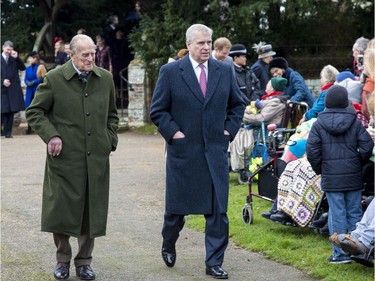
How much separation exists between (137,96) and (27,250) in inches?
507

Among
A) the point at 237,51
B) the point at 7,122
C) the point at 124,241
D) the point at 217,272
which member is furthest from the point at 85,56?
the point at 7,122

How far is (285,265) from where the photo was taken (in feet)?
29.8

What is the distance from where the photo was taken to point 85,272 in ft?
28.2

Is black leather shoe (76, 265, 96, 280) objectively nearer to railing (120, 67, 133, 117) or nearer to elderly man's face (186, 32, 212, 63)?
elderly man's face (186, 32, 212, 63)

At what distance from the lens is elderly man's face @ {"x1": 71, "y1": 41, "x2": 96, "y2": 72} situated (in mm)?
8516

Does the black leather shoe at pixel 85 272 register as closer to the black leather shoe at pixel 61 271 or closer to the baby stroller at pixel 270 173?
the black leather shoe at pixel 61 271

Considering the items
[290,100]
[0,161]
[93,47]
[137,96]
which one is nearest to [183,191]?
[93,47]

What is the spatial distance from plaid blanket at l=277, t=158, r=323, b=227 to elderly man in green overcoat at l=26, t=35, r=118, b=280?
2095mm

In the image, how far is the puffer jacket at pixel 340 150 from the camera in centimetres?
886

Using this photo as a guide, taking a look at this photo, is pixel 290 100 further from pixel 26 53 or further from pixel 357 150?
pixel 26 53

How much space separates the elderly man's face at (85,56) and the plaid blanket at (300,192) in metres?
2.51

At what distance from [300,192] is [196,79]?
180 centimetres

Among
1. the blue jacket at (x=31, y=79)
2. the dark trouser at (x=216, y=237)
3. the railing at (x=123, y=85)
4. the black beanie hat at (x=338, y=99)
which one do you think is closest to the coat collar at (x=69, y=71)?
the dark trouser at (x=216, y=237)

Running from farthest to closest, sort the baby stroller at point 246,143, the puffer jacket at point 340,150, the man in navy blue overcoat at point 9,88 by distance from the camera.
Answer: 1. the man in navy blue overcoat at point 9,88
2. the baby stroller at point 246,143
3. the puffer jacket at point 340,150
